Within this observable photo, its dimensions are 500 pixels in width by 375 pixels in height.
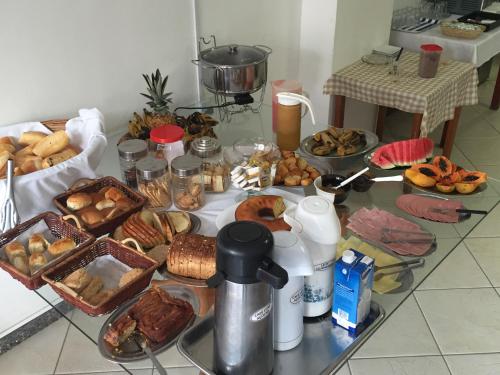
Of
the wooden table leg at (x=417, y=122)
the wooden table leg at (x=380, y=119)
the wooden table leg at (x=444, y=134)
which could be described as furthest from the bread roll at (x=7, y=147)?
the wooden table leg at (x=444, y=134)

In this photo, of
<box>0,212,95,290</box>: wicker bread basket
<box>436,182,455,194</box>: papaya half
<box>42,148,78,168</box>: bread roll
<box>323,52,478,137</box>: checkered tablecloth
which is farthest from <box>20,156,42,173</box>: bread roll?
<box>323,52,478,137</box>: checkered tablecloth

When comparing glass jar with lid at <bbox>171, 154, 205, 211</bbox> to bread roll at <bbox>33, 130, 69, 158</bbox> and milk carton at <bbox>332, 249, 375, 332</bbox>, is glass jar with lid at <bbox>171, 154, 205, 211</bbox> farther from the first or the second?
milk carton at <bbox>332, 249, 375, 332</bbox>

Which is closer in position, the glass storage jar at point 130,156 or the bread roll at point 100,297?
the bread roll at point 100,297

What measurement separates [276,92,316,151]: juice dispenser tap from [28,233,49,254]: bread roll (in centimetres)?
64

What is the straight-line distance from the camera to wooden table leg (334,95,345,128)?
2.16 meters

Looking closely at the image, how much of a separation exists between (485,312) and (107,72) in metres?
1.42

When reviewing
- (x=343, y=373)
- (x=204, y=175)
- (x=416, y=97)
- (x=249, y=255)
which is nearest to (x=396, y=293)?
(x=249, y=255)

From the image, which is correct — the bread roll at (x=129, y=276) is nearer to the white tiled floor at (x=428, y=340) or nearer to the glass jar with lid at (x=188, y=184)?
the glass jar with lid at (x=188, y=184)

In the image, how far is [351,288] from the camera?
2.38 ft

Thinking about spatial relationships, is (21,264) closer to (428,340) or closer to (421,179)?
(421,179)

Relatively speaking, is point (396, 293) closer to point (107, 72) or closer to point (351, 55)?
point (107, 72)

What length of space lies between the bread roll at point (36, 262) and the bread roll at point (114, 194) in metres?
0.19

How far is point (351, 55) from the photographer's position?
2199mm

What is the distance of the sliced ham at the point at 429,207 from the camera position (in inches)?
39.4
